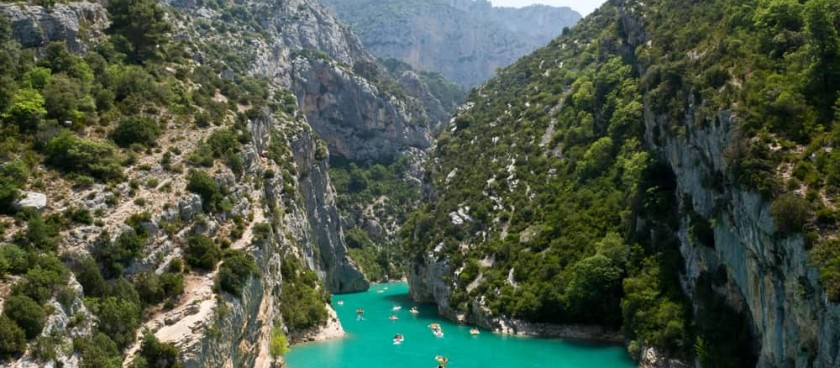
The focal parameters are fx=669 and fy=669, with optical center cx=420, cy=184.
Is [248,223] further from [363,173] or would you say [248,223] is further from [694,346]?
[363,173]

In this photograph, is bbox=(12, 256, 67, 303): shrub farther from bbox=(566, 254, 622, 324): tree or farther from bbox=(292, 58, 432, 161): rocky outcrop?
bbox=(292, 58, 432, 161): rocky outcrop

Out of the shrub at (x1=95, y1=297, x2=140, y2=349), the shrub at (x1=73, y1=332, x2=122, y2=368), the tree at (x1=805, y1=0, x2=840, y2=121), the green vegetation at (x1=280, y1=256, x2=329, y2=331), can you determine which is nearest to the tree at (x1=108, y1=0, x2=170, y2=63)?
the green vegetation at (x1=280, y1=256, x2=329, y2=331)

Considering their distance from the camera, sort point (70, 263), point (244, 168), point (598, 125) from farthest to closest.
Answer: point (598, 125) → point (244, 168) → point (70, 263)

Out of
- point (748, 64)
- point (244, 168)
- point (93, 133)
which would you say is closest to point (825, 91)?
point (748, 64)

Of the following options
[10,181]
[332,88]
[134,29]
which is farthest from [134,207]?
[332,88]

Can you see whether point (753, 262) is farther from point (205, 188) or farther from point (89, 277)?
point (89, 277)

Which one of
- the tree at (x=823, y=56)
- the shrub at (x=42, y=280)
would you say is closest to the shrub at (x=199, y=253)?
the shrub at (x=42, y=280)
